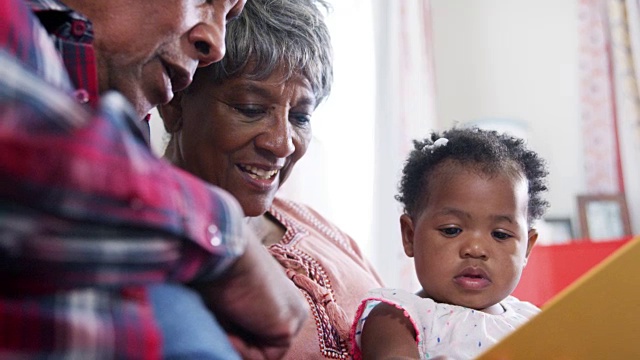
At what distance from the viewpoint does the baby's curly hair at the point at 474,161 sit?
1.46m

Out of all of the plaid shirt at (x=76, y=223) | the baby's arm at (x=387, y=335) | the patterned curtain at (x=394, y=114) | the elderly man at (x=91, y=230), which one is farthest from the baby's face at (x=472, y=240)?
the patterned curtain at (x=394, y=114)

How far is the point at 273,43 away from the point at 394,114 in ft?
6.46

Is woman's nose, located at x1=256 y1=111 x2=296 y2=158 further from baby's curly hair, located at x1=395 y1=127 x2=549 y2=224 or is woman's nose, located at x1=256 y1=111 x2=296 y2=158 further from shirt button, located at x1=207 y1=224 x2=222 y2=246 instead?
shirt button, located at x1=207 y1=224 x2=222 y2=246

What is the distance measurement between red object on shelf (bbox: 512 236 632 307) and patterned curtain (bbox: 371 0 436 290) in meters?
1.04

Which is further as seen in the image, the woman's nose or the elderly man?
the woman's nose

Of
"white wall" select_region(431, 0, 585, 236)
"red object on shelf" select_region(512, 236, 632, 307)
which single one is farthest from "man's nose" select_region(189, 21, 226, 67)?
"white wall" select_region(431, 0, 585, 236)

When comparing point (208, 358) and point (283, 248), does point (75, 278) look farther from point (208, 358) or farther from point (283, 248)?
point (283, 248)

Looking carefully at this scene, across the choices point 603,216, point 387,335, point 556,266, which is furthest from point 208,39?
point 603,216

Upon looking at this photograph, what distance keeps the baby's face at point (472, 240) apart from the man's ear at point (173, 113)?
22.9 inches

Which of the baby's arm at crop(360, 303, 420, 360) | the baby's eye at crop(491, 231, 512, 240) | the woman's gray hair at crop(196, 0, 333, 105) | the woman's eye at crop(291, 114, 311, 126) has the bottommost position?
the baby's arm at crop(360, 303, 420, 360)

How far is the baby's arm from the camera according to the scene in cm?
125

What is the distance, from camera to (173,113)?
5.14 ft

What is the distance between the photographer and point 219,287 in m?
0.74

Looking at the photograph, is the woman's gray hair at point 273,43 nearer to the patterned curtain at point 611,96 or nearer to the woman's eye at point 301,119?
the woman's eye at point 301,119
